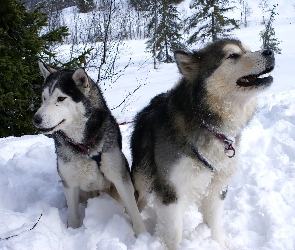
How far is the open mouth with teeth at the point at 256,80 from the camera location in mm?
2379

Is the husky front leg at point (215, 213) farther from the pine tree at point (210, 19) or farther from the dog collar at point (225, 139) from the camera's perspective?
the pine tree at point (210, 19)

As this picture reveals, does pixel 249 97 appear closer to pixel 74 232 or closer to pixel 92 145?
pixel 92 145

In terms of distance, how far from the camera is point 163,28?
27.1 m

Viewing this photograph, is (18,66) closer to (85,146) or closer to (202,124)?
(85,146)

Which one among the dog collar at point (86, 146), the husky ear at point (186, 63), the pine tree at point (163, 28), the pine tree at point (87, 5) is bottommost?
the pine tree at point (163, 28)

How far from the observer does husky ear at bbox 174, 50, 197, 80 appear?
2.57 m

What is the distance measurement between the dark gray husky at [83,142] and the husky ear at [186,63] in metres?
0.95

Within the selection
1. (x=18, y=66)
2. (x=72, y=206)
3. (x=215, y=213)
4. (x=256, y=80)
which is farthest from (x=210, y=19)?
(x=72, y=206)

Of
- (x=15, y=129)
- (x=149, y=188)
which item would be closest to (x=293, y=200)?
(x=149, y=188)

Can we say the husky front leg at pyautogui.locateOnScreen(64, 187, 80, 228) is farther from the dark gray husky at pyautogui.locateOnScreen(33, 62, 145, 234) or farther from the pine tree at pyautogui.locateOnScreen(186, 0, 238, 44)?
the pine tree at pyautogui.locateOnScreen(186, 0, 238, 44)

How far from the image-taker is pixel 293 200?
138 inches

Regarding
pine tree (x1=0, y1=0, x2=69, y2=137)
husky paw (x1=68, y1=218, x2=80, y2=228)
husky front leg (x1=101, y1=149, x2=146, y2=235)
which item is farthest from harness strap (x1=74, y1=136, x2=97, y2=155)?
pine tree (x1=0, y1=0, x2=69, y2=137)

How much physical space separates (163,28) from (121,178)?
25.9 m

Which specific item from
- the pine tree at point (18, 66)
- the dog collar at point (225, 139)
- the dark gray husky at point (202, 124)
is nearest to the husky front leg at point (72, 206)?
the dark gray husky at point (202, 124)
